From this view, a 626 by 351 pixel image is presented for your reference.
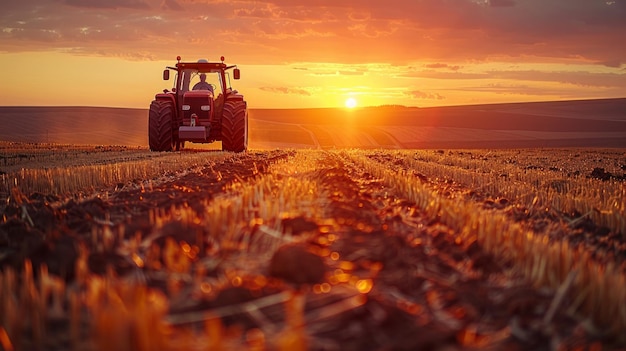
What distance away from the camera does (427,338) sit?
2.79 m

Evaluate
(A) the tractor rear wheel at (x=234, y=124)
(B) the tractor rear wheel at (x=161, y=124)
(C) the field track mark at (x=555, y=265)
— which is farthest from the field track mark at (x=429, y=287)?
(B) the tractor rear wheel at (x=161, y=124)

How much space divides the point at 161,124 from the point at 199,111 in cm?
121

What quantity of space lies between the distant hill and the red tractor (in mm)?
32033

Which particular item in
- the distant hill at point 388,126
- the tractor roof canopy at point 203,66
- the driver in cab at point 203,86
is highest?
the tractor roof canopy at point 203,66

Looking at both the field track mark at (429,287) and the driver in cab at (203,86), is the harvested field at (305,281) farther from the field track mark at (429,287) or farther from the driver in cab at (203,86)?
the driver in cab at (203,86)

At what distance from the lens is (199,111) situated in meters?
20.7

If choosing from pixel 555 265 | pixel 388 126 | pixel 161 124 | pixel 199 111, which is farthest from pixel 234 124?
pixel 388 126

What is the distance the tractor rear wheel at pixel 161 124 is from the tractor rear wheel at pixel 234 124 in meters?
1.62

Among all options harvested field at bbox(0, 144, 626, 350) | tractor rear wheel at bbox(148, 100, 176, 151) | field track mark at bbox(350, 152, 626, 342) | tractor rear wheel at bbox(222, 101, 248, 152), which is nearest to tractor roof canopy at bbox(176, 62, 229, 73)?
tractor rear wheel at bbox(222, 101, 248, 152)

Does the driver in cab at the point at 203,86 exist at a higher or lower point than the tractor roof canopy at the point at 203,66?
lower

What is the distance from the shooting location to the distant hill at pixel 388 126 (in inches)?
2431

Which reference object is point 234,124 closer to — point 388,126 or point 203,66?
point 203,66

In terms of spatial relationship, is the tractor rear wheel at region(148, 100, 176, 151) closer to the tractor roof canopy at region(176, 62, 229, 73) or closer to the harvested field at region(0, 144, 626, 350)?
the tractor roof canopy at region(176, 62, 229, 73)

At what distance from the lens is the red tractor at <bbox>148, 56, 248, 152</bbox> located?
20297mm
